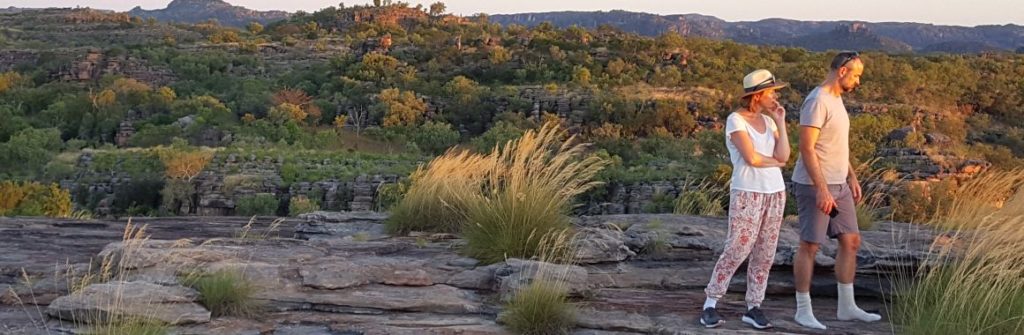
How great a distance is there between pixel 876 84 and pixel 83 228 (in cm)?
3415

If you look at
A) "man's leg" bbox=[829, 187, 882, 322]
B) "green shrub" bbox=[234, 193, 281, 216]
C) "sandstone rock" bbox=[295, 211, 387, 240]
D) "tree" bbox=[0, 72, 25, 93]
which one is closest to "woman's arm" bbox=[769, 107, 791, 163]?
"man's leg" bbox=[829, 187, 882, 322]

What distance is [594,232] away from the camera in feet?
19.5

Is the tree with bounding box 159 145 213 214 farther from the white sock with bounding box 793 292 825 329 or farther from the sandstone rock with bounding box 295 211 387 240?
the white sock with bounding box 793 292 825 329

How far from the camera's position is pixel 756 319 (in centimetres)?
428

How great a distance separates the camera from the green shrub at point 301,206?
52.7 ft

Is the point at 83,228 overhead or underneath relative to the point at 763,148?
underneath

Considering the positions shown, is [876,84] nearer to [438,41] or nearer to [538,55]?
[538,55]

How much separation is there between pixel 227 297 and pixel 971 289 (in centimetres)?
354

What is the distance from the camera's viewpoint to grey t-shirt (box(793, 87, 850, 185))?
4.22 metres

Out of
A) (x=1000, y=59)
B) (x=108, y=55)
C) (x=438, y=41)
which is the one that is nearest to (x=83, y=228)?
(x=438, y=41)

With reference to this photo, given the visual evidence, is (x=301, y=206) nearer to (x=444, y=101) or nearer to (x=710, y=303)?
(x=710, y=303)

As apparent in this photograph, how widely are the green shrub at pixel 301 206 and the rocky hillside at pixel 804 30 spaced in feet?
277

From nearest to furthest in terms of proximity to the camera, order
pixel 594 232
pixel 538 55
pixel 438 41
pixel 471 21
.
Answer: pixel 594 232 < pixel 538 55 < pixel 438 41 < pixel 471 21

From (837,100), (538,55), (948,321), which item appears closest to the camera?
(948,321)
